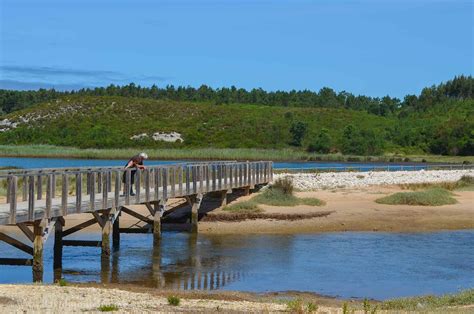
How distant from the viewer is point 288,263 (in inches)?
1076

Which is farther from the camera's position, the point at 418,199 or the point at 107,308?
the point at 418,199

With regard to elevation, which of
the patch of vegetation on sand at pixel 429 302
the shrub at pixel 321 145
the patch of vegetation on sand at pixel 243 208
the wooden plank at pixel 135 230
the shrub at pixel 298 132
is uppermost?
the shrub at pixel 298 132

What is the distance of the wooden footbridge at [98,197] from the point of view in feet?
74.8

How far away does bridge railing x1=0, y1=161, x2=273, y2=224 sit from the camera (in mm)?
22516

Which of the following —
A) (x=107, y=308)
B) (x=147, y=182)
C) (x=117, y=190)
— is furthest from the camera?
(x=147, y=182)

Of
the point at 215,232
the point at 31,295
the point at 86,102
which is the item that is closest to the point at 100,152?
the point at 86,102

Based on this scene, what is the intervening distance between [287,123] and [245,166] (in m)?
94.3

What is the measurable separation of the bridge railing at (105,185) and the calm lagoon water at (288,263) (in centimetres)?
175

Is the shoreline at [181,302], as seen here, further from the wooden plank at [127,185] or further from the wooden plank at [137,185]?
the wooden plank at [137,185]

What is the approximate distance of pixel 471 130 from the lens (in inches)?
4363

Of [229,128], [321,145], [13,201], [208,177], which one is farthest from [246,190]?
[229,128]

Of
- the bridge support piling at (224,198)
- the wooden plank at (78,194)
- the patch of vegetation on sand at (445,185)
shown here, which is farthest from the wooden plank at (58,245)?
the patch of vegetation on sand at (445,185)

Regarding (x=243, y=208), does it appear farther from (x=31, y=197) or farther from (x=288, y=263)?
(x=31, y=197)

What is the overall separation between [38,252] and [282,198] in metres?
18.7
